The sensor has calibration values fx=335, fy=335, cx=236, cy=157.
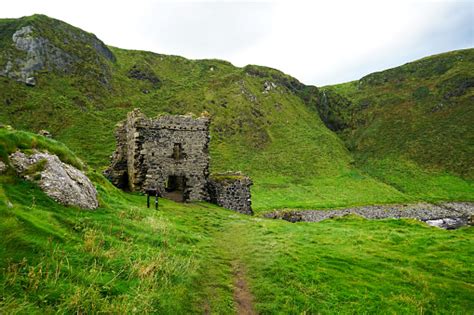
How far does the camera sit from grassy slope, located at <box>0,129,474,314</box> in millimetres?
7125

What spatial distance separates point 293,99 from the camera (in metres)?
134

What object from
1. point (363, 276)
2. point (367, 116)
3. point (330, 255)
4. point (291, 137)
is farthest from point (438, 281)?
point (367, 116)

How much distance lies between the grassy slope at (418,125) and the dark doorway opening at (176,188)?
5827 cm

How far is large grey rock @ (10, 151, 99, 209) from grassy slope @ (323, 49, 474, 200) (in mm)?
73560

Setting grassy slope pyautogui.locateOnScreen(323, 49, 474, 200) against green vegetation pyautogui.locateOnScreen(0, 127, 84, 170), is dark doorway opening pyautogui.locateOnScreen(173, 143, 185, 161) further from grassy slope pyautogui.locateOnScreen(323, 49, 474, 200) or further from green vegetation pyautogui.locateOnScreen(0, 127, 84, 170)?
grassy slope pyautogui.locateOnScreen(323, 49, 474, 200)

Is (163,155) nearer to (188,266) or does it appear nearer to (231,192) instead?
(231,192)

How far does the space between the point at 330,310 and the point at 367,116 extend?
129m

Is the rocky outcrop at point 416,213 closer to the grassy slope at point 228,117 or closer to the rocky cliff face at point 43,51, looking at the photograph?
the grassy slope at point 228,117

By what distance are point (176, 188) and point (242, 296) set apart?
2490 cm

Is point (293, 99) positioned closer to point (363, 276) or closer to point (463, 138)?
point (463, 138)

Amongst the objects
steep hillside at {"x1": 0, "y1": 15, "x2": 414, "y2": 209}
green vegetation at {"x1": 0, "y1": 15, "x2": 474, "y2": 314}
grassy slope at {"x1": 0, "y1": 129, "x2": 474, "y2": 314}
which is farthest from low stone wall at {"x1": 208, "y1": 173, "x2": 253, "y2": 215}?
steep hillside at {"x1": 0, "y1": 15, "x2": 414, "y2": 209}

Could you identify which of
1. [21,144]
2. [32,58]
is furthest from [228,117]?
[21,144]

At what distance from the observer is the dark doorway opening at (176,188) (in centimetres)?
3171

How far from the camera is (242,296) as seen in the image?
1060 cm
